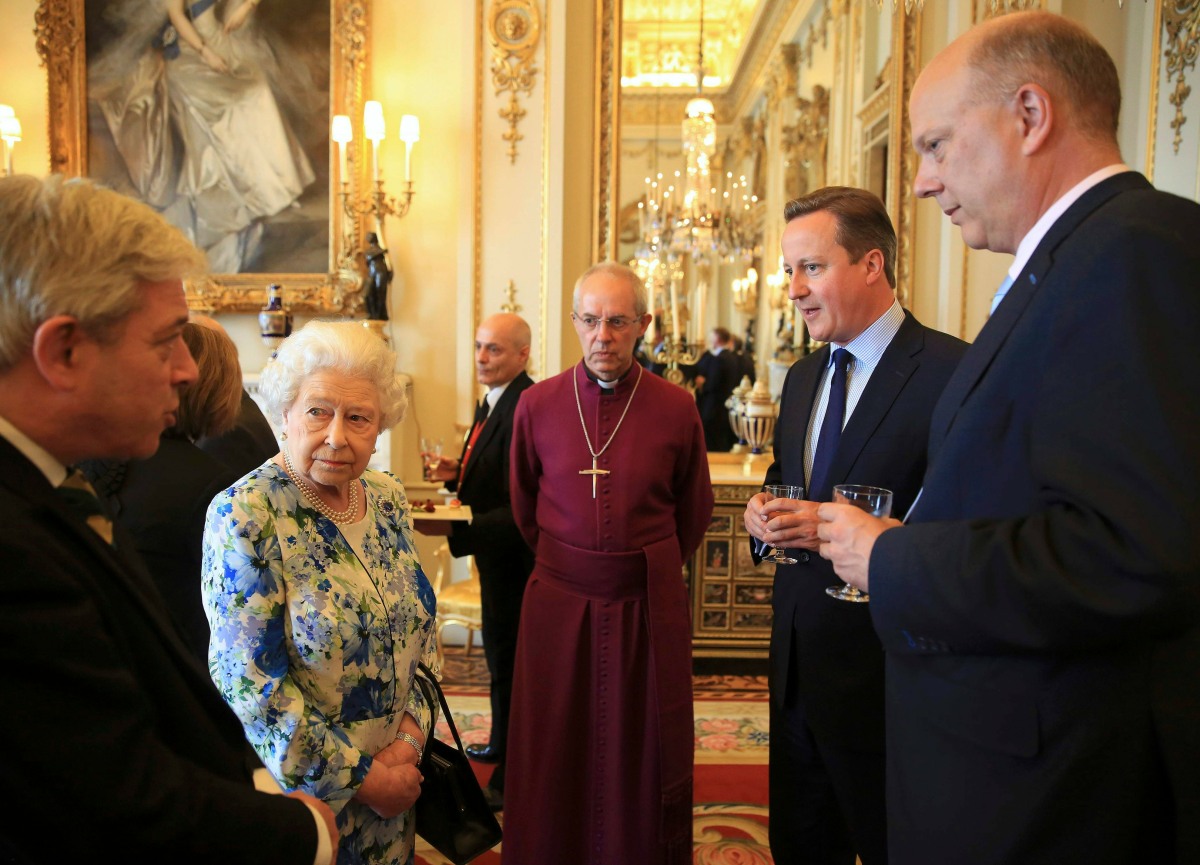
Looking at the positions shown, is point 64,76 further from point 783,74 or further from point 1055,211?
point 1055,211

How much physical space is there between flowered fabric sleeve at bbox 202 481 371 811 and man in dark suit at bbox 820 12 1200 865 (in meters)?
1.04

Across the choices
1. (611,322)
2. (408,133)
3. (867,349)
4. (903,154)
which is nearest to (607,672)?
(611,322)

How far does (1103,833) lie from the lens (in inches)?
45.4

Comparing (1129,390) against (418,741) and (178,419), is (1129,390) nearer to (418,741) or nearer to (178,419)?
(418,741)

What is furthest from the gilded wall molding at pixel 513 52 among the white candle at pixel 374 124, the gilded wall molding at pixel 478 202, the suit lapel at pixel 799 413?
the suit lapel at pixel 799 413

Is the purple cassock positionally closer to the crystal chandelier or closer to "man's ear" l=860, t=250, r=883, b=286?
"man's ear" l=860, t=250, r=883, b=286

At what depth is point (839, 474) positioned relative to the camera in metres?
2.08

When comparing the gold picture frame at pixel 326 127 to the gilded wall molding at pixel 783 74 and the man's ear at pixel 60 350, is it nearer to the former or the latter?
the gilded wall molding at pixel 783 74

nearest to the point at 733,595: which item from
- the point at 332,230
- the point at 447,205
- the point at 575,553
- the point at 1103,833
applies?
the point at 575,553

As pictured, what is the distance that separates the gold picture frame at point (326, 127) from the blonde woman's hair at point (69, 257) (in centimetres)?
435

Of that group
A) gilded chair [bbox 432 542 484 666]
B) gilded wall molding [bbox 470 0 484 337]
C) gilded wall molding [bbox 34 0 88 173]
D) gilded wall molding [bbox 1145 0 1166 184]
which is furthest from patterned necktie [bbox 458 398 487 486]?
gilded wall molding [bbox 1145 0 1166 184]

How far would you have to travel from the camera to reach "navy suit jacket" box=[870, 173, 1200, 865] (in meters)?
1.06

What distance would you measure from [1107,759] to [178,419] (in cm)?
191

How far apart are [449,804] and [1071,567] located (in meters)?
1.44
